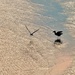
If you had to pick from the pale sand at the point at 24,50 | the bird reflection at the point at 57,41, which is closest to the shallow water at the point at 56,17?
the bird reflection at the point at 57,41

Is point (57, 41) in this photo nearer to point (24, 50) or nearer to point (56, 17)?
point (24, 50)

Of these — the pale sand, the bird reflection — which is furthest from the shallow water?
the pale sand

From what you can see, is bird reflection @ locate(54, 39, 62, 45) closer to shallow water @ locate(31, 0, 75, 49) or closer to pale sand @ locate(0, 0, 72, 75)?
pale sand @ locate(0, 0, 72, 75)

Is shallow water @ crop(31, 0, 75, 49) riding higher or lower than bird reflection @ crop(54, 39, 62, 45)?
lower

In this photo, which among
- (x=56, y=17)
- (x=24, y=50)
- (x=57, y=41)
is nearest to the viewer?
(x=24, y=50)

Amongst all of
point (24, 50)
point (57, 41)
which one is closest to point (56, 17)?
point (57, 41)

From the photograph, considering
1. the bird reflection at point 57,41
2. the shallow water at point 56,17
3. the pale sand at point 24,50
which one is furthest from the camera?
the shallow water at point 56,17

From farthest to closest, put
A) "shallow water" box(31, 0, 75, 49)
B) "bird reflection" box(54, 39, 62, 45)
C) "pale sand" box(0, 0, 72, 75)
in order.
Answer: "shallow water" box(31, 0, 75, 49) → "bird reflection" box(54, 39, 62, 45) → "pale sand" box(0, 0, 72, 75)

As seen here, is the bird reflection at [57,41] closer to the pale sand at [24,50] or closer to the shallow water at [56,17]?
the pale sand at [24,50]

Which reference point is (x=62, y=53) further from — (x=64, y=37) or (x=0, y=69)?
(x=0, y=69)
